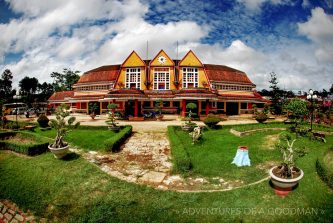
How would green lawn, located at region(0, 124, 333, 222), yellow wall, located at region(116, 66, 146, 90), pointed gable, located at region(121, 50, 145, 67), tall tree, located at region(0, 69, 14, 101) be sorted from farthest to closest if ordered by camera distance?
tall tree, located at region(0, 69, 14, 101) < pointed gable, located at region(121, 50, 145, 67) < yellow wall, located at region(116, 66, 146, 90) < green lawn, located at region(0, 124, 333, 222)

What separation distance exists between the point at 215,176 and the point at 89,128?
14.7 m

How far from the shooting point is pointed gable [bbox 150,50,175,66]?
37844 mm

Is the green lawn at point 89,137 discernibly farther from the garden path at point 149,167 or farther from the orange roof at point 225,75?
the orange roof at point 225,75

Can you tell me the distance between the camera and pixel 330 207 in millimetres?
7445

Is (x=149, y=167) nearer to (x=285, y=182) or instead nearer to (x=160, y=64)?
(x=285, y=182)

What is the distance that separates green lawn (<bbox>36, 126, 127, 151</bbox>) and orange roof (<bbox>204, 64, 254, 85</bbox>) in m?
22.9

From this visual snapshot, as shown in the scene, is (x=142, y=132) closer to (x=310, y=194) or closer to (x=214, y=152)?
(x=214, y=152)

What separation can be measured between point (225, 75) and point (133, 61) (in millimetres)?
16167

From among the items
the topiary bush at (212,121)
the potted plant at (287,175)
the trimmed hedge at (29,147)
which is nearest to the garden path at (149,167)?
the potted plant at (287,175)

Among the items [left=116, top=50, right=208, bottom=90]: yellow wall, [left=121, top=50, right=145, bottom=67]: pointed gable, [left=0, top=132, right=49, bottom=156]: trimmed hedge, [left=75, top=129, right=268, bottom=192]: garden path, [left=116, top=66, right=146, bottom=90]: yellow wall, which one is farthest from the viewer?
[left=121, top=50, right=145, bottom=67]: pointed gable

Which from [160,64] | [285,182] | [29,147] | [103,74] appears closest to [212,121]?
[285,182]

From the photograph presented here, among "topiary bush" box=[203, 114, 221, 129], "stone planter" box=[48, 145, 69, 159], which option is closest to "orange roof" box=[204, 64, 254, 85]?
"topiary bush" box=[203, 114, 221, 129]

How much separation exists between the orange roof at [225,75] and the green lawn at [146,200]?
91.2ft

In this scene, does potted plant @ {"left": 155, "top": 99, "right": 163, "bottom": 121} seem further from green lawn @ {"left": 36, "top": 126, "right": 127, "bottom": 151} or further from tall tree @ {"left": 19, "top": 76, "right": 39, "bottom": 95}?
tall tree @ {"left": 19, "top": 76, "right": 39, "bottom": 95}
